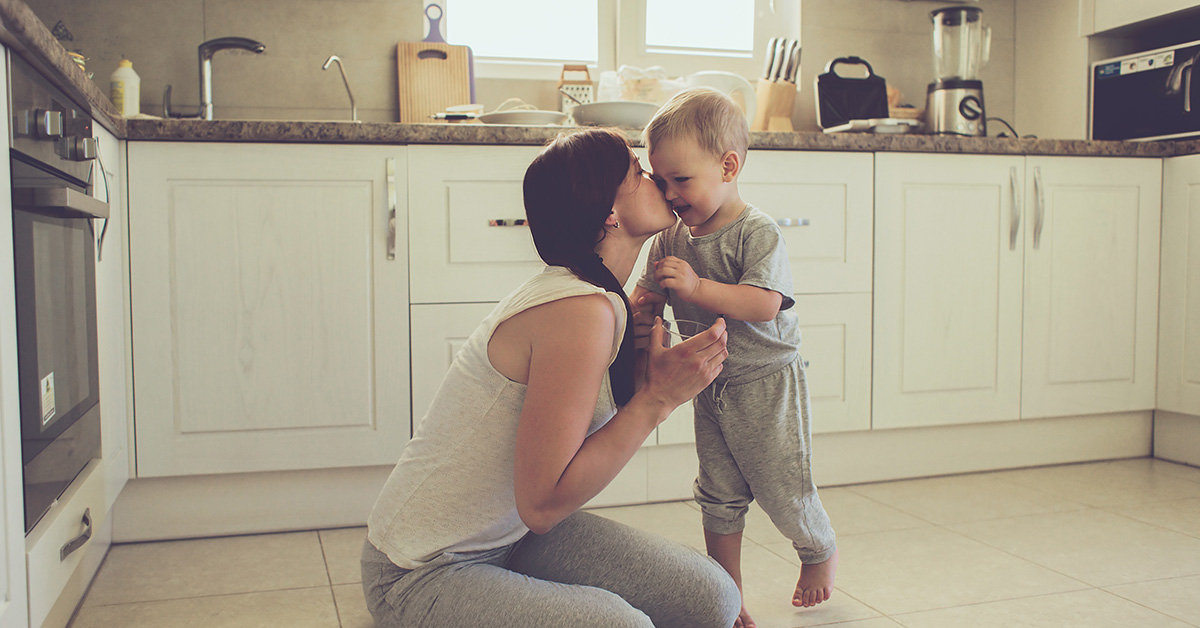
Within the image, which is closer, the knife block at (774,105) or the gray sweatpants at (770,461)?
the gray sweatpants at (770,461)

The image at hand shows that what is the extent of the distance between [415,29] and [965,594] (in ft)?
6.80

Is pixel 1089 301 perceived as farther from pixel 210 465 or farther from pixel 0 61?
pixel 0 61

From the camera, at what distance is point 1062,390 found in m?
2.53

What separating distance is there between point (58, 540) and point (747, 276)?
1043mm

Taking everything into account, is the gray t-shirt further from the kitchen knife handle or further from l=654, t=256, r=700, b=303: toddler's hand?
the kitchen knife handle

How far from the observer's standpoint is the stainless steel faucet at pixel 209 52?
7.96ft

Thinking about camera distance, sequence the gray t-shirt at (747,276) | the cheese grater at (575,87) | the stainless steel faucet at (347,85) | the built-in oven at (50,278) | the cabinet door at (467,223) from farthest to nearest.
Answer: the cheese grater at (575,87) → the stainless steel faucet at (347,85) → the cabinet door at (467,223) → the gray t-shirt at (747,276) → the built-in oven at (50,278)

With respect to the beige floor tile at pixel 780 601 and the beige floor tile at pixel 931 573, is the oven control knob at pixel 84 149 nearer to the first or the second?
the beige floor tile at pixel 780 601

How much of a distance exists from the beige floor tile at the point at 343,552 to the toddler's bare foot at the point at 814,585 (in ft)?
2.50

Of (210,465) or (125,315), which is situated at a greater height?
(125,315)

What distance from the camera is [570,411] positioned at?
102 cm

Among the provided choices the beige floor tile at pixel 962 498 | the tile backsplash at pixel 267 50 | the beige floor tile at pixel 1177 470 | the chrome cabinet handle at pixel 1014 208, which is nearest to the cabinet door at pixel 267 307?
the tile backsplash at pixel 267 50

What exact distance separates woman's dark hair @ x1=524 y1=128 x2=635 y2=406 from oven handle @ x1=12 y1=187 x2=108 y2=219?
597 mm

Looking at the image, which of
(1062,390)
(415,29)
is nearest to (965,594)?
(1062,390)
